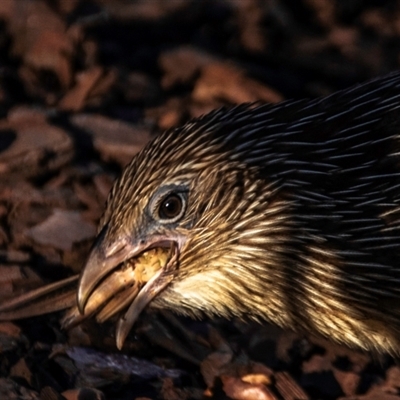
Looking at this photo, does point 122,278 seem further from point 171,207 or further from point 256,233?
point 256,233

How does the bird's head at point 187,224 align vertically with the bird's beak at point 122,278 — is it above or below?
above

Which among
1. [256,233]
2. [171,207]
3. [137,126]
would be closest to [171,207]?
[171,207]

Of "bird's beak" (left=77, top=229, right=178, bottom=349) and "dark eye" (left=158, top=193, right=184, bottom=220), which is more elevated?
"dark eye" (left=158, top=193, right=184, bottom=220)

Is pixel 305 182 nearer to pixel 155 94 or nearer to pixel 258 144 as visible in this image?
pixel 258 144

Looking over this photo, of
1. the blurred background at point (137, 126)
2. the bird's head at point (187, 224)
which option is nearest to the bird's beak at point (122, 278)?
the bird's head at point (187, 224)

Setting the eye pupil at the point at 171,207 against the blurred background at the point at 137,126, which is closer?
the eye pupil at the point at 171,207

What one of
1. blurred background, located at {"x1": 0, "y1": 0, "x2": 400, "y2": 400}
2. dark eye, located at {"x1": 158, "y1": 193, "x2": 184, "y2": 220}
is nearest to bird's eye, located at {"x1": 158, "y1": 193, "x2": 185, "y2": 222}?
dark eye, located at {"x1": 158, "y1": 193, "x2": 184, "y2": 220}

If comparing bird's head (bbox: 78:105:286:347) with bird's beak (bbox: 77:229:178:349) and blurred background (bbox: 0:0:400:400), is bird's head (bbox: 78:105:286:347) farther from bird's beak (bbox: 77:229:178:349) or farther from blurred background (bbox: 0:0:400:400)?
blurred background (bbox: 0:0:400:400)

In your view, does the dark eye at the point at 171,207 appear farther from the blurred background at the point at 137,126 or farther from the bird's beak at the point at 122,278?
the blurred background at the point at 137,126
